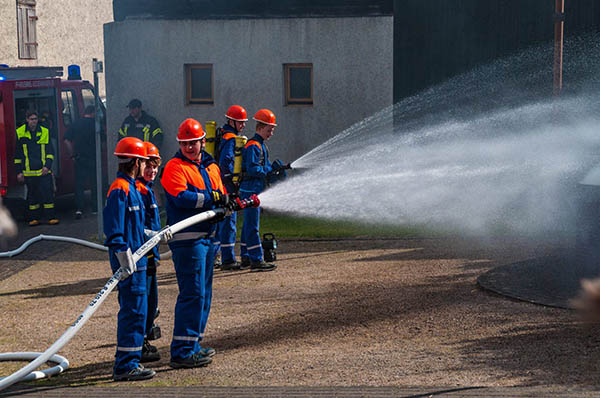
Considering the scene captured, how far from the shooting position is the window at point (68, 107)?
17500 millimetres

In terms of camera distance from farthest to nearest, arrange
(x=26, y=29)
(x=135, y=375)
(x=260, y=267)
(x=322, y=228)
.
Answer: (x=26, y=29), (x=322, y=228), (x=260, y=267), (x=135, y=375)

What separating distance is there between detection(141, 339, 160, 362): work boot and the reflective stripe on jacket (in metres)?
8.83

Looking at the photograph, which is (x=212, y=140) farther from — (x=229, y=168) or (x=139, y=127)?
(x=139, y=127)

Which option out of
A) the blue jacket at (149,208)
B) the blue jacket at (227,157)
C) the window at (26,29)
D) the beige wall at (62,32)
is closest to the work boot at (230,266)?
the blue jacket at (227,157)

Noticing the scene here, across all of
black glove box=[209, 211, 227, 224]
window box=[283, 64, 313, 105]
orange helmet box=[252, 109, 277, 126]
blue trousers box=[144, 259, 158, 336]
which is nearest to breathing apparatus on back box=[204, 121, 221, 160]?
orange helmet box=[252, 109, 277, 126]

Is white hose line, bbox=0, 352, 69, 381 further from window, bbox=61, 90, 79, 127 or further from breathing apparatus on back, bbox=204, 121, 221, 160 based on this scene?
window, bbox=61, 90, 79, 127

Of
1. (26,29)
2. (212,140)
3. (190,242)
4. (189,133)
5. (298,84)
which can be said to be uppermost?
(26,29)

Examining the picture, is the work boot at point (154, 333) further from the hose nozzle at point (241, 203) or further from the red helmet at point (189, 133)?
the red helmet at point (189, 133)

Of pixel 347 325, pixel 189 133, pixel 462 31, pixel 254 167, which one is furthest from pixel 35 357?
pixel 462 31

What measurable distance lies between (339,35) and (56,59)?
50.3ft

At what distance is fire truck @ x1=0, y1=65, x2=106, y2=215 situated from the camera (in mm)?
15930

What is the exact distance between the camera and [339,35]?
18375 mm

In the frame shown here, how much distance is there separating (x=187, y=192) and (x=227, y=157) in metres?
3.84

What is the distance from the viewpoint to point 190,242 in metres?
7.48
